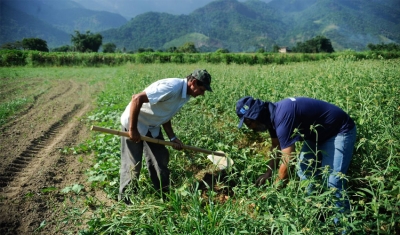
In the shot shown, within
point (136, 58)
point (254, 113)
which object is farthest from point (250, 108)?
point (136, 58)

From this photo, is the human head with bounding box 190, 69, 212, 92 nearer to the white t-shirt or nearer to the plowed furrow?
the white t-shirt

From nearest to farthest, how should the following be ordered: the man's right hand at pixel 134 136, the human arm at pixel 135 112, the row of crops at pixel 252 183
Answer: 1. the row of crops at pixel 252 183
2. the human arm at pixel 135 112
3. the man's right hand at pixel 134 136

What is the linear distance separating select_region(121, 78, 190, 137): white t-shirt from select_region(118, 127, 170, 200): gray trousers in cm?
16

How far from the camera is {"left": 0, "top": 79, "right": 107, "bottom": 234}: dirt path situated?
3.04 metres

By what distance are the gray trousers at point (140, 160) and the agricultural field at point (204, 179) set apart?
0.19m

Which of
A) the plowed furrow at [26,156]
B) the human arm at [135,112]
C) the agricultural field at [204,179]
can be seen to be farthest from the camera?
the plowed furrow at [26,156]

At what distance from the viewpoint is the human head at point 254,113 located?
8.12 feet

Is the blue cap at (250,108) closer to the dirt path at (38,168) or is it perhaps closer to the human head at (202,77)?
the human head at (202,77)

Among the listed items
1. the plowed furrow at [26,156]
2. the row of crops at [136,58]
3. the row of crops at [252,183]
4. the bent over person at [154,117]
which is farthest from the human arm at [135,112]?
the row of crops at [136,58]

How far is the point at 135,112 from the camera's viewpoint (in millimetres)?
2877

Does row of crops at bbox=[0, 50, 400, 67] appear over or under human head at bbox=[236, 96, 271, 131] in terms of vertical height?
over

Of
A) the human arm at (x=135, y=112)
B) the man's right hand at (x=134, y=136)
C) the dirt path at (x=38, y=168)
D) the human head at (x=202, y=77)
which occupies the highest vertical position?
the human head at (x=202, y=77)

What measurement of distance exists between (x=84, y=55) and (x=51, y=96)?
939 inches

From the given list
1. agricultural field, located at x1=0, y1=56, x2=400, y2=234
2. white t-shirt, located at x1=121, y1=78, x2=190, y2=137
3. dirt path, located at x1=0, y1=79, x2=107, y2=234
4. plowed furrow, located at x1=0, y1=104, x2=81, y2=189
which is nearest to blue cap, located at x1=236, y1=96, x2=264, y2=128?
agricultural field, located at x1=0, y1=56, x2=400, y2=234
